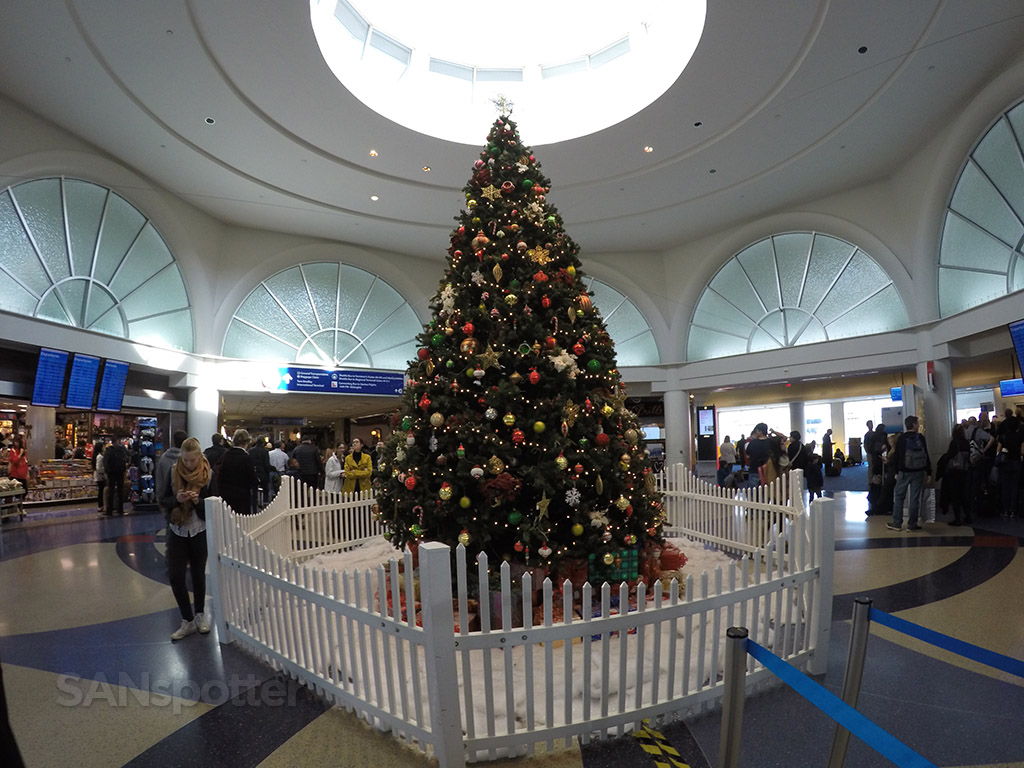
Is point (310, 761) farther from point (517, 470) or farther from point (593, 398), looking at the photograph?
point (593, 398)

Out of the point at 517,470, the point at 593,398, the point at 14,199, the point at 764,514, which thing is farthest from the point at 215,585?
the point at 14,199

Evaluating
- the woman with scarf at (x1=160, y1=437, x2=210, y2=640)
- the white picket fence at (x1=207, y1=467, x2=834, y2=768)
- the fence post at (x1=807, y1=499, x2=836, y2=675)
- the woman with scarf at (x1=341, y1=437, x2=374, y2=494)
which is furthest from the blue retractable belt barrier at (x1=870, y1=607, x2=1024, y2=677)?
the woman with scarf at (x1=341, y1=437, x2=374, y2=494)

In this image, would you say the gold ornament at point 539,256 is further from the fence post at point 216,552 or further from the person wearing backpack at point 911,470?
the person wearing backpack at point 911,470

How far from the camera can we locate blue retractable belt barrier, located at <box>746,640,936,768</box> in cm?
124

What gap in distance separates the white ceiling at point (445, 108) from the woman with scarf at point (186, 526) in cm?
665

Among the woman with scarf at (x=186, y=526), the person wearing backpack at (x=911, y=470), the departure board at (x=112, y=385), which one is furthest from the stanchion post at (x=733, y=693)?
the departure board at (x=112, y=385)

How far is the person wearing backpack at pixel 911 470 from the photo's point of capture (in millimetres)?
8297

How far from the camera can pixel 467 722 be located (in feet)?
8.79

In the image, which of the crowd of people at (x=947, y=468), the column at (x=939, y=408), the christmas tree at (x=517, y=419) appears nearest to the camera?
the christmas tree at (x=517, y=419)

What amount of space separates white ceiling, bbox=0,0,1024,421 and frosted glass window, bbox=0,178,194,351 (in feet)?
4.06

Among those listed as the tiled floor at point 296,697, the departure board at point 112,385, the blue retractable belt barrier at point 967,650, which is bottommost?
the tiled floor at point 296,697

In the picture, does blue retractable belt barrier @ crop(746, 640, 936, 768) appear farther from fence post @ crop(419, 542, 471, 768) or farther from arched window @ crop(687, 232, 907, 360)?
arched window @ crop(687, 232, 907, 360)

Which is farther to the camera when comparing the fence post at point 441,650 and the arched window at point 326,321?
the arched window at point 326,321

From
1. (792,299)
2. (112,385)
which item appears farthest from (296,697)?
(792,299)
